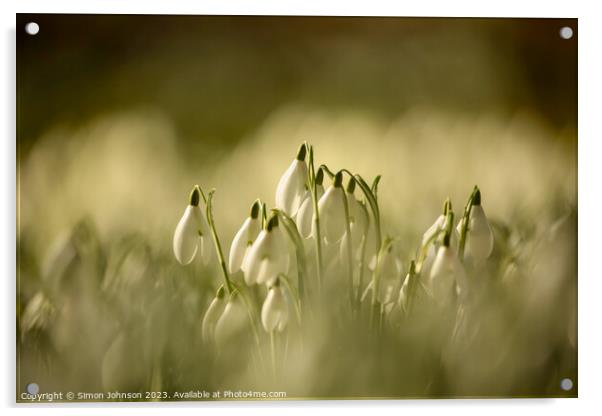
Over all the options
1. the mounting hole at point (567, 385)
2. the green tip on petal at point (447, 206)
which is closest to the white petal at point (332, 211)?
the green tip on petal at point (447, 206)

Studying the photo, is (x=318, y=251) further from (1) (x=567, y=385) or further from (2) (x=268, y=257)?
(1) (x=567, y=385)

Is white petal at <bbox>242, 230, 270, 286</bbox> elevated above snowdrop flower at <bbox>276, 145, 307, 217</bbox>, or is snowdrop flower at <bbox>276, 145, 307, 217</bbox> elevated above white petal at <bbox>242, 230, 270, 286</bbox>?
snowdrop flower at <bbox>276, 145, 307, 217</bbox>

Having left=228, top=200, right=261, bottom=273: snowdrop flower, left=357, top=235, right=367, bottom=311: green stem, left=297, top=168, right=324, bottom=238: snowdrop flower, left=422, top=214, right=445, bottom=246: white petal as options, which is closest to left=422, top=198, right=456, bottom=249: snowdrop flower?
left=422, top=214, right=445, bottom=246: white petal

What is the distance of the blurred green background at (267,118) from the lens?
115 cm

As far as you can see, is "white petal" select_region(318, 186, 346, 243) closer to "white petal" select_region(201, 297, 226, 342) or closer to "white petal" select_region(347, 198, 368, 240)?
"white petal" select_region(347, 198, 368, 240)

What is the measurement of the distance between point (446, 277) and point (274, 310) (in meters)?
0.35

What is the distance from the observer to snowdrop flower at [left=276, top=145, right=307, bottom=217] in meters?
1.15

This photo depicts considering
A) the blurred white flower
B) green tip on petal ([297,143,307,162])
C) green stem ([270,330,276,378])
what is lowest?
green stem ([270,330,276,378])

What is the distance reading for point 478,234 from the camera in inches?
45.7

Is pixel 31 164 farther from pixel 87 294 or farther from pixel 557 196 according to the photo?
Result: pixel 557 196

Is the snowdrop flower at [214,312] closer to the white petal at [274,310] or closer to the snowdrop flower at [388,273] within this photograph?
the white petal at [274,310]

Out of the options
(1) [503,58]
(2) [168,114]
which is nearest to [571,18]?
(1) [503,58]

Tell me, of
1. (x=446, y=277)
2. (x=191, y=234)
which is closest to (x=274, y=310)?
(x=191, y=234)

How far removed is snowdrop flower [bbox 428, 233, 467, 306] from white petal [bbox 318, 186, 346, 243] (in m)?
0.21
